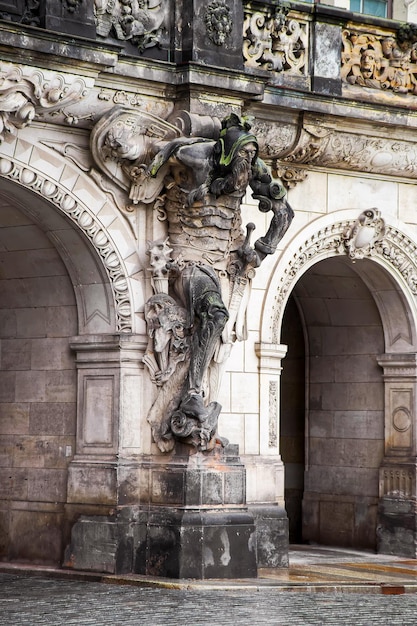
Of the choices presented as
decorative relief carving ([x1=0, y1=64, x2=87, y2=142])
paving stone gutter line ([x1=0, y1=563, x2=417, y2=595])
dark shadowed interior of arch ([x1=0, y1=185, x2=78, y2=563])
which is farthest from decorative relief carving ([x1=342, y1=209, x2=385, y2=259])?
decorative relief carving ([x1=0, y1=64, x2=87, y2=142])

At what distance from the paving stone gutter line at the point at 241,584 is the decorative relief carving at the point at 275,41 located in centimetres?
505

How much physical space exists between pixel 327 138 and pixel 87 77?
3312 mm

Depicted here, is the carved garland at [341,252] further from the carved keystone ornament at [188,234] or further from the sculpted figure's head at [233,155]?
the sculpted figure's head at [233,155]

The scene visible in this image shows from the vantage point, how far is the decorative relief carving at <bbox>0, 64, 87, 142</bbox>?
51.8 feet

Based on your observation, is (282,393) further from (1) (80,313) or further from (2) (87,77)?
(2) (87,77)

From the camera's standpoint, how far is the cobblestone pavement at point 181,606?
1415cm

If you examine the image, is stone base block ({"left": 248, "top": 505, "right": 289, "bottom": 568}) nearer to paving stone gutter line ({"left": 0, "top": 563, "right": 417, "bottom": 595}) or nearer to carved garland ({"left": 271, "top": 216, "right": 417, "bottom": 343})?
paving stone gutter line ({"left": 0, "top": 563, "right": 417, "bottom": 595})

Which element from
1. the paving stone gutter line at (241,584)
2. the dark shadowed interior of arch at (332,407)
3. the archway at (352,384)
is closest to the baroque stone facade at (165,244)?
the paving stone gutter line at (241,584)

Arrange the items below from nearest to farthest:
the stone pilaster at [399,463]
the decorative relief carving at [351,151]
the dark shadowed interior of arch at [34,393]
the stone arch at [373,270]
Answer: the dark shadowed interior of arch at [34,393]
the decorative relief carving at [351,151]
the stone arch at [373,270]
the stone pilaster at [399,463]

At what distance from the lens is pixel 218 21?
17266 millimetres

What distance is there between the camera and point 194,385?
55.9 ft

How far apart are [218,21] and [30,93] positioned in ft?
7.41

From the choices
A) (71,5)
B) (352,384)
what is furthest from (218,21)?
(352,384)

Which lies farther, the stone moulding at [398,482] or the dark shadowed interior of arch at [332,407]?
the dark shadowed interior of arch at [332,407]
